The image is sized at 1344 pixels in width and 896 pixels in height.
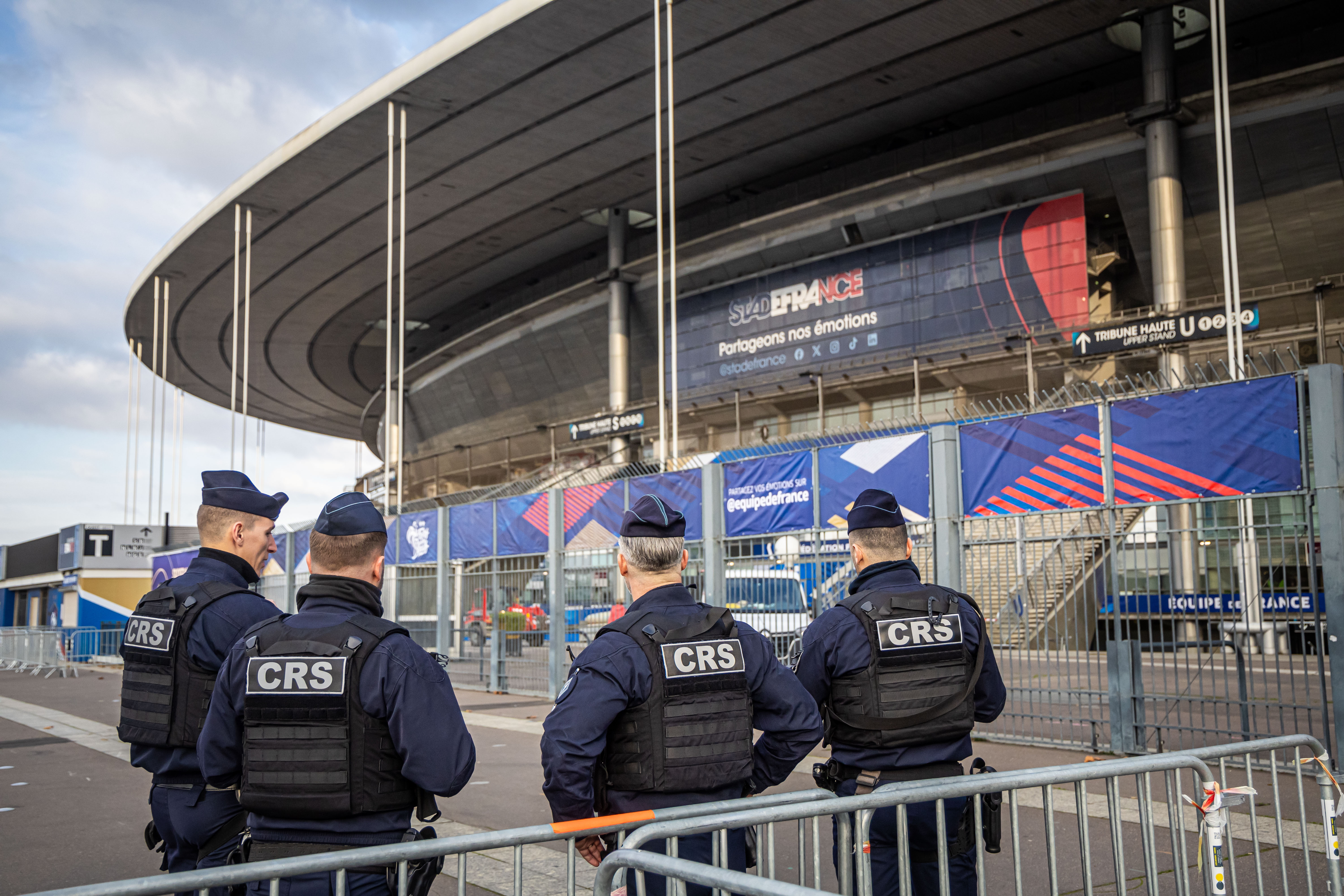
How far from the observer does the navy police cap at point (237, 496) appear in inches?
175

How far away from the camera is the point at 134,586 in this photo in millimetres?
38500

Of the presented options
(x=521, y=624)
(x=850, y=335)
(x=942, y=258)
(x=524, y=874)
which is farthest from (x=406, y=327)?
(x=524, y=874)

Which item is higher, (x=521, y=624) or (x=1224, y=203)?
(x=1224, y=203)

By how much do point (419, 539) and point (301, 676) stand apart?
16.9m

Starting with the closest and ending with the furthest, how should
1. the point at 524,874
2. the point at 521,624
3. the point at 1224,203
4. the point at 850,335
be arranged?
the point at 524,874 < the point at 521,624 < the point at 1224,203 < the point at 850,335

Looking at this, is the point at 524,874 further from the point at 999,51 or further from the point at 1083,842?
the point at 999,51

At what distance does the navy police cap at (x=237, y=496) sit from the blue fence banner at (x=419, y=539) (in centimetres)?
1464

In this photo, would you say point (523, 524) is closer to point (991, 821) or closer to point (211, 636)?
point (211, 636)

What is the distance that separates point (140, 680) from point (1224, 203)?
23.3 meters

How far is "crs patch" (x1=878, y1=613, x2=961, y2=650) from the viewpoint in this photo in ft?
13.3

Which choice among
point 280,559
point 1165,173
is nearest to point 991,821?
point 280,559

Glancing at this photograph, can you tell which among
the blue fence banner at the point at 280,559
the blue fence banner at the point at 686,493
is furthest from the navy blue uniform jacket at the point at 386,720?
the blue fence banner at the point at 280,559

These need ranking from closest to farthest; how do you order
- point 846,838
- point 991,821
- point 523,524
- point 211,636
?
1. point 846,838
2. point 991,821
3. point 211,636
4. point 523,524

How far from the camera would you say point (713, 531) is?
45.5 feet
